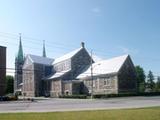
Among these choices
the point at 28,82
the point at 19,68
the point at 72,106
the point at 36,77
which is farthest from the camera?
the point at 19,68

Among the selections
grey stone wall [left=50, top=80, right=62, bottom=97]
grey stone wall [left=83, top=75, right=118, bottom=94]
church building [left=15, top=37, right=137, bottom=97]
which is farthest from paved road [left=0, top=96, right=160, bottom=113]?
grey stone wall [left=50, top=80, right=62, bottom=97]

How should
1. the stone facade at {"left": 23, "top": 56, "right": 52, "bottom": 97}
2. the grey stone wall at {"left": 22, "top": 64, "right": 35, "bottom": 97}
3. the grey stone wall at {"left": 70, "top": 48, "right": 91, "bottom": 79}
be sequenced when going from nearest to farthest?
the grey stone wall at {"left": 70, "top": 48, "right": 91, "bottom": 79}
the stone facade at {"left": 23, "top": 56, "right": 52, "bottom": 97}
the grey stone wall at {"left": 22, "top": 64, "right": 35, "bottom": 97}

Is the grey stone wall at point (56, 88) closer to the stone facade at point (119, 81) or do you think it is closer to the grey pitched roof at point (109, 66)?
the grey pitched roof at point (109, 66)

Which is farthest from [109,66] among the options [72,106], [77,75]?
[72,106]

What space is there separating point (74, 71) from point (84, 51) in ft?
24.0

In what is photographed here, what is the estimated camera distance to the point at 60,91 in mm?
78812

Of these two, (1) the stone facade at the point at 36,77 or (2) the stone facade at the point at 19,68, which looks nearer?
(1) the stone facade at the point at 36,77

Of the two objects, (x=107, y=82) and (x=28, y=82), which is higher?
(x=28, y=82)

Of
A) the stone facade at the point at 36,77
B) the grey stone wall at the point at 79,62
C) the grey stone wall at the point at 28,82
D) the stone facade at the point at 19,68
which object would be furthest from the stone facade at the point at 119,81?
the stone facade at the point at 19,68

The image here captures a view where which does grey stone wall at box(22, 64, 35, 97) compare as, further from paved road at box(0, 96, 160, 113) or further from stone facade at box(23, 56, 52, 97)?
paved road at box(0, 96, 160, 113)

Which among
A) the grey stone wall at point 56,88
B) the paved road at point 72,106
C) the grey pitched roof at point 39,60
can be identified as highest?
the grey pitched roof at point 39,60

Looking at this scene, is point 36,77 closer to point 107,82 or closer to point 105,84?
point 105,84

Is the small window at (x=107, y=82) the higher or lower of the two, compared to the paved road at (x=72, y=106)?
higher

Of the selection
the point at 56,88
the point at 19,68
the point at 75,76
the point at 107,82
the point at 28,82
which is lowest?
the point at 56,88
